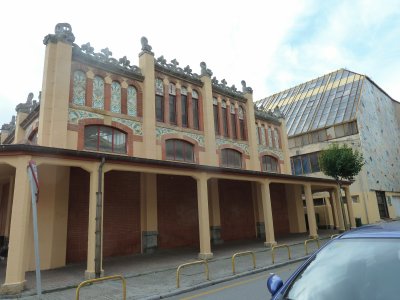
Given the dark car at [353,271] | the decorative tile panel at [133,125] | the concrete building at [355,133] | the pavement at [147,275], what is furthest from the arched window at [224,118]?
the dark car at [353,271]

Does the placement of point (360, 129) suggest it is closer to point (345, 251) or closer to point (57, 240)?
point (57, 240)

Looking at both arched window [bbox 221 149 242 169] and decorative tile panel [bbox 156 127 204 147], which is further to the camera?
arched window [bbox 221 149 242 169]

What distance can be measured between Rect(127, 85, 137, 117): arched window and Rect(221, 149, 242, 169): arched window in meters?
6.98

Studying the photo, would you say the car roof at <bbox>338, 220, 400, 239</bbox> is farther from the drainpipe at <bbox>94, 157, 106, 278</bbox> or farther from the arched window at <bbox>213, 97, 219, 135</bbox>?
the arched window at <bbox>213, 97, 219, 135</bbox>

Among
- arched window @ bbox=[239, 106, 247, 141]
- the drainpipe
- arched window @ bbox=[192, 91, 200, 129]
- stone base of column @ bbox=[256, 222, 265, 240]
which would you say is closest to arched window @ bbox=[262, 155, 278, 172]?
arched window @ bbox=[239, 106, 247, 141]

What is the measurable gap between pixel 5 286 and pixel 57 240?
4176mm

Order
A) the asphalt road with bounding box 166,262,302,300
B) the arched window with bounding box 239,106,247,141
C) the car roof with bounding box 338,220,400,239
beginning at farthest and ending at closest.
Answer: the arched window with bounding box 239,106,247,141 → the asphalt road with bounding box 166,262,302,300 → the car roof with bounding box 338,220,400,239

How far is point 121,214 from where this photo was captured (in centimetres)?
1533

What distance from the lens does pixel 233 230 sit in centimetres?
2114

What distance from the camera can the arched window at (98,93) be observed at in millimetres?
15586

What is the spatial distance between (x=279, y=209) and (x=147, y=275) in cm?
1634

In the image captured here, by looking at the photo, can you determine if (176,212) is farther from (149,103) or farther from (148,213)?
(149,103)

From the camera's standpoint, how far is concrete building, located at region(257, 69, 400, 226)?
1216 inches

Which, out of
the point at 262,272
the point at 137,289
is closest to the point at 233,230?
the point at 262,272
